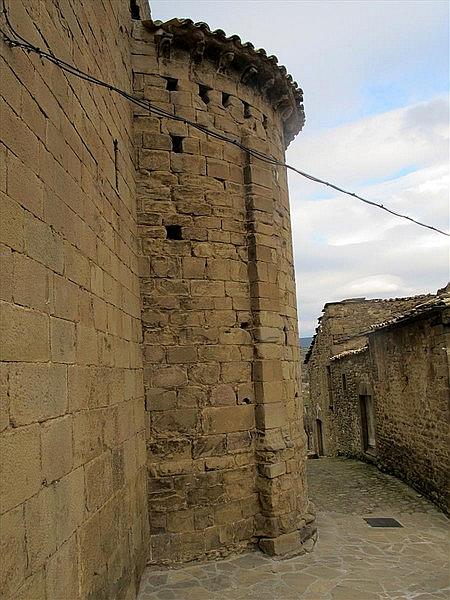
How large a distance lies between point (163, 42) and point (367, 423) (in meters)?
10.6

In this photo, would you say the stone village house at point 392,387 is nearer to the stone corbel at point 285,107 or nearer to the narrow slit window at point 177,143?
the stone corbel at point 285,107

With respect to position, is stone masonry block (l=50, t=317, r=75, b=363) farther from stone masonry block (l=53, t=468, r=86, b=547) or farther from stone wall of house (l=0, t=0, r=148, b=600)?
stone masonry block (l=53, t=468, r=86, b=547)

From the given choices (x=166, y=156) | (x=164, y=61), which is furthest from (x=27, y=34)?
(x=164, y=61)

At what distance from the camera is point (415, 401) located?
360 inches

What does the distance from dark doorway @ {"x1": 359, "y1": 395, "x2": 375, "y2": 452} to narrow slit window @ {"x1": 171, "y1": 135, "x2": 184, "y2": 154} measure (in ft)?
29.2

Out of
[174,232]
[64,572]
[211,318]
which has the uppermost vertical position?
[174,232]

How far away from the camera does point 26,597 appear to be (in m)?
2.49

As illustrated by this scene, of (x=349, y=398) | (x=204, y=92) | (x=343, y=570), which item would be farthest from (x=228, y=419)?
(x=349, y=398)

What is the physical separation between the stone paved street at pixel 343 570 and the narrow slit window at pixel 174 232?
3623mm

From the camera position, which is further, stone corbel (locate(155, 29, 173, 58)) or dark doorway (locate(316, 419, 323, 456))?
dark doorway (locate(316, 419, 323, 456))

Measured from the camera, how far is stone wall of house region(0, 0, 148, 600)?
8.31ft

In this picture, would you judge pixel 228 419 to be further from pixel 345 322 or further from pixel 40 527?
pixel 345 322

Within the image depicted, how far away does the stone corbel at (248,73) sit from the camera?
672 centimetres

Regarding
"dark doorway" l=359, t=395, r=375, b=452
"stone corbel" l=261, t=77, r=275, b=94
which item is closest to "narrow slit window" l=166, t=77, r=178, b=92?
"stone corbel" l=261, t=77, r=275, b=94
